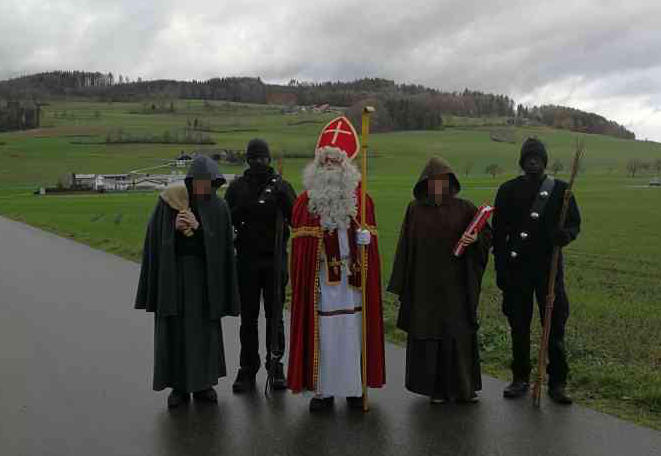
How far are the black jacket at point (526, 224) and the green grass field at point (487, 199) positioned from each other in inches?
52.5

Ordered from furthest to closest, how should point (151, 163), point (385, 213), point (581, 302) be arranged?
1. point (151, 163)
2. point (385, 213)
3. point (581, 302)

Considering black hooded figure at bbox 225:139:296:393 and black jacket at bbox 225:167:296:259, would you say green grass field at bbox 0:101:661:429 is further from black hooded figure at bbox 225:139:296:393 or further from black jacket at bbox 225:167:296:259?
black jacket at bbox 225:167:296:259

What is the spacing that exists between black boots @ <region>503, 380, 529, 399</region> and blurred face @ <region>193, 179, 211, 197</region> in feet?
10.7

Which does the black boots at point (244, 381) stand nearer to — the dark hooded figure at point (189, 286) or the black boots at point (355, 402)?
the dark hooded figure at point (189, 286)

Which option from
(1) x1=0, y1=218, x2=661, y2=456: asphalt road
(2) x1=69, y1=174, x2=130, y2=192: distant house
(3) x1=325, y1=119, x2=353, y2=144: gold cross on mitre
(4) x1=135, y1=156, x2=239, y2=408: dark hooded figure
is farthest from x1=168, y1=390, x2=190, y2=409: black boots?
(2) x1=69, y1=174, x2=130, y2=192: distant house

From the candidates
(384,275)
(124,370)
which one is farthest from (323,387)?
(384,275)

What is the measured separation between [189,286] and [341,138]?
187 cm

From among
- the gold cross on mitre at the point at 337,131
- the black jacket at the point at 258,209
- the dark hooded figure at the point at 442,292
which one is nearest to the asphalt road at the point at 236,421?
the dark hooded figure at the point at 442,292

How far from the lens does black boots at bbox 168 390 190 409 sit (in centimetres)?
622

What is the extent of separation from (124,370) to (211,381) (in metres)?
1.48

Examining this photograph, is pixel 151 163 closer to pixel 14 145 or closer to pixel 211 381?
pixel 14 145

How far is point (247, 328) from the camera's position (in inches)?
273

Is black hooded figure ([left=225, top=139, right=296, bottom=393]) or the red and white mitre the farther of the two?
black hooded figure ([left=225, top=139, right=296, bottom=393])

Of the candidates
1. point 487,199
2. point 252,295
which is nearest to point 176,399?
point 252,295
